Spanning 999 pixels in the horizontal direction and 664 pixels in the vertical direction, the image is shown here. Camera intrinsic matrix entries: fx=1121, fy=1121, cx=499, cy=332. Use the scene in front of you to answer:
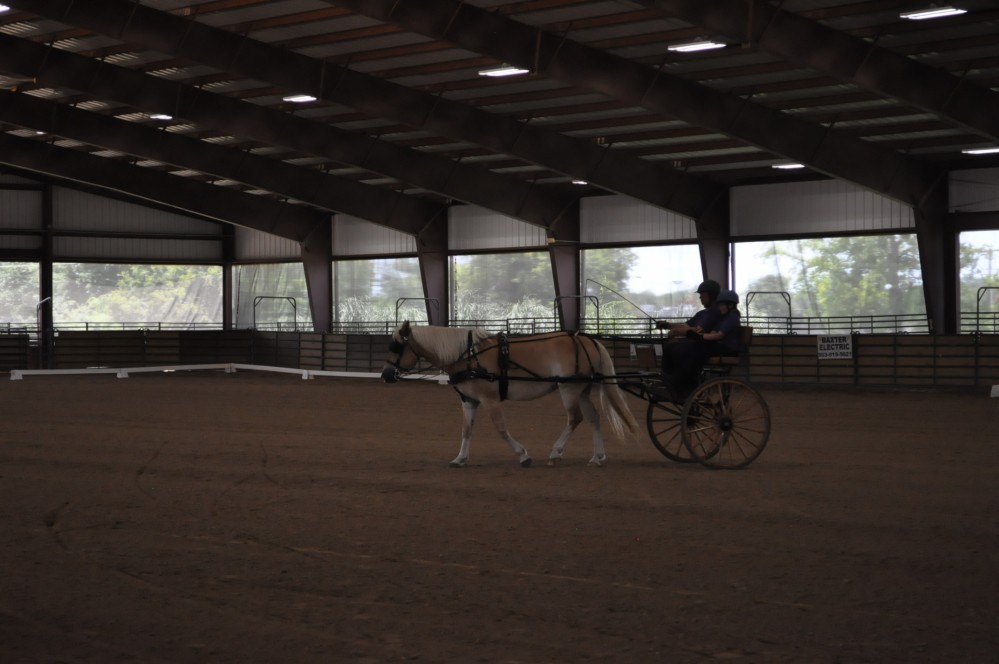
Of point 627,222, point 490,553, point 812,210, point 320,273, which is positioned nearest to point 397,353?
point 490,553

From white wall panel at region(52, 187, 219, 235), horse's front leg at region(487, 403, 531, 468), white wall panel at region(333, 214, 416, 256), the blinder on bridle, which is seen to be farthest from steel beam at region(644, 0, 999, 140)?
white wall panel at region(52, 187, 219, 235)

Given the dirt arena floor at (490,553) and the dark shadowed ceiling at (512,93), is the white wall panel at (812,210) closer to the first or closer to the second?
the dark shadowed ceiling at (512,93)

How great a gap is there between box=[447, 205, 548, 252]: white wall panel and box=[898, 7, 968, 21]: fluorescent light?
691 inches

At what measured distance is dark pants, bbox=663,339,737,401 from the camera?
10.7 metres

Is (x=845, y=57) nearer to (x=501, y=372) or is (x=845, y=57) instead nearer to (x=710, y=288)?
(x=710, y=288)

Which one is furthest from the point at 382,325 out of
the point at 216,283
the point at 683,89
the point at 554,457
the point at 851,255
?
the point at 554,457

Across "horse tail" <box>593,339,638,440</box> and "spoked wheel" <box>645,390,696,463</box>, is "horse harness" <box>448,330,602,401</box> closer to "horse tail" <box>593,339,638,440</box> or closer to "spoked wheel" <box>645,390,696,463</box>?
"horse tail" <box>593,339,638,440</box>

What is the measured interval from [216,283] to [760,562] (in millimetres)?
37459

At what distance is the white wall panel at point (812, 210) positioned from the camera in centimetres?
2692

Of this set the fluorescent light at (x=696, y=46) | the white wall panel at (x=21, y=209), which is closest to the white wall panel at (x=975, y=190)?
the fluorescent light at (x=696, y=46)

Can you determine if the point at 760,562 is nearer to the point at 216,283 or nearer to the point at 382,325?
the point at 382,325

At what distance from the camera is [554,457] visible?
11266 mm

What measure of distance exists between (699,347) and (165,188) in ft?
87.6

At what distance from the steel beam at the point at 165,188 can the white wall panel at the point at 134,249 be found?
12.8 ft
